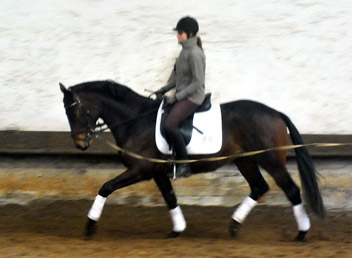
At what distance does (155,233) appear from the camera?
7473 mm

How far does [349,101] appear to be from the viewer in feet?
27.5

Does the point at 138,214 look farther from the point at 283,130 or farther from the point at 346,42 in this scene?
the point at 346,42

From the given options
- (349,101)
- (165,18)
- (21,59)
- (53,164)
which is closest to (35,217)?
(53,164)

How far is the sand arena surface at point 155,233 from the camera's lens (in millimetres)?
6289

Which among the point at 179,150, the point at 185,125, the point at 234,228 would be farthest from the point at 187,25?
the point at 234,228

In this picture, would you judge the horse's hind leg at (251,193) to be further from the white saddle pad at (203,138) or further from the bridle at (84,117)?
the bridle at (84,117)

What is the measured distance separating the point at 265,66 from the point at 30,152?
341 centimetres

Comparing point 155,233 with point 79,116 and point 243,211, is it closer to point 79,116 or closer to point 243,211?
point 243,211

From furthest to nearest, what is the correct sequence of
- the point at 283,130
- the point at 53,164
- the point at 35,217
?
the point at 53,164, the point at 35,217, the point at 283,130

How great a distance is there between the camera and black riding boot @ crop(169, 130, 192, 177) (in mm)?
6680

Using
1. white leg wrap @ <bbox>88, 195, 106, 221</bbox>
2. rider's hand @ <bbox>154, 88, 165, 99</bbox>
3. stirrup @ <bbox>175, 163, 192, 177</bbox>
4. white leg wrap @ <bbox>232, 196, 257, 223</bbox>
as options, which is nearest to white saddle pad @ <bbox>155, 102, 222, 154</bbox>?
stirrup @ <bbox>175, 163, 192, 177</bbox>

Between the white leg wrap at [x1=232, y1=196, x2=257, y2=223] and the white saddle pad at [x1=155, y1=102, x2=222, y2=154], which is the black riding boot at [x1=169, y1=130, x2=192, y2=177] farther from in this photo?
the white leg wrap at [x1=232, y1=196, x2=257, y2=223]

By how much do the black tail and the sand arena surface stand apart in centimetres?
40

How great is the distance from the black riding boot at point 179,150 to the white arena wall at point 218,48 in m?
1.89
